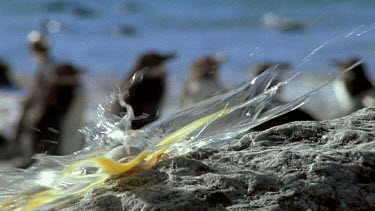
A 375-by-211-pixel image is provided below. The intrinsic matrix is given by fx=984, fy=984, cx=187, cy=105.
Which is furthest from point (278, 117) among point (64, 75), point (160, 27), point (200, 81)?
point (160, 27)

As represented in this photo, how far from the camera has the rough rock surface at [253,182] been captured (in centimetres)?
183

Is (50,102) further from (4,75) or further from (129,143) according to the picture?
(129,143)

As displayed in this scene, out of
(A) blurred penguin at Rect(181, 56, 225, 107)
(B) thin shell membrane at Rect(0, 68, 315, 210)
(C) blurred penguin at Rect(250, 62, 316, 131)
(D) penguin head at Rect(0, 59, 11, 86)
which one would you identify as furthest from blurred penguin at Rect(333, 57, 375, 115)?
(B) thin shell membrane at Rect(0, 68, 315, 210)

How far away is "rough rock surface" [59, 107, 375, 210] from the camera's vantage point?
1.83 meters

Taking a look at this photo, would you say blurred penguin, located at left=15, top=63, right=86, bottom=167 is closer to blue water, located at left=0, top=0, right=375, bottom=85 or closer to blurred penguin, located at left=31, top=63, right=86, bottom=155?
blurred penguin, located at left=31, top=63, right=86, bottom=155

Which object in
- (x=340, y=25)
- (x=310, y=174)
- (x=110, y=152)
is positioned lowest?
(x=310, y=174)

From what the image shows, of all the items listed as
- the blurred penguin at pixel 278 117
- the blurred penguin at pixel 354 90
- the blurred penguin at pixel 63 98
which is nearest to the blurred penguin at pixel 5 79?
the blurred penguin at pixel 63 98

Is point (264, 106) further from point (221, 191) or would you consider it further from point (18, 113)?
point (18, 113)

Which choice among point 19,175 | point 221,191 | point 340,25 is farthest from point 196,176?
point 340,25

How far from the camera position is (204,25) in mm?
30266

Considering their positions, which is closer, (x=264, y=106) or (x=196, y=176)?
(x=196, y=176)

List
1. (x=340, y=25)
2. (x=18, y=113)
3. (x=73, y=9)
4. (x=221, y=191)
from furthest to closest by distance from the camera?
(x=73, y=9) < (x=340, y=25) < (x=18, y=113) < (x=221, y=191)

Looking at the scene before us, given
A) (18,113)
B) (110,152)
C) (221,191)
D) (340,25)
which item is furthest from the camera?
(340,25)

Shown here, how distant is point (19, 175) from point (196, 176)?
39 cm
